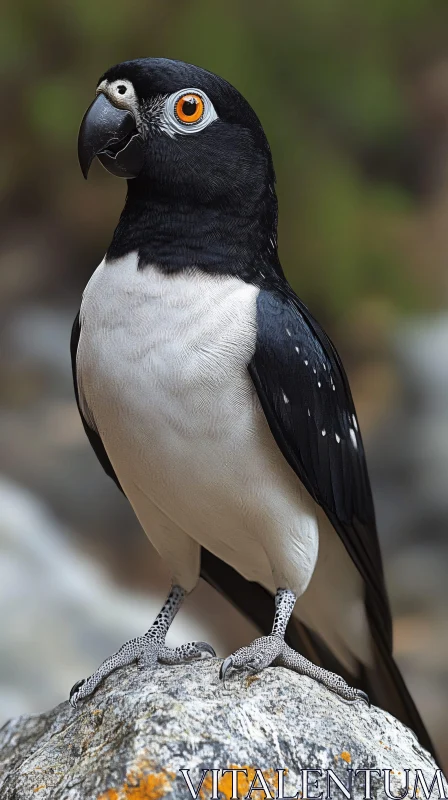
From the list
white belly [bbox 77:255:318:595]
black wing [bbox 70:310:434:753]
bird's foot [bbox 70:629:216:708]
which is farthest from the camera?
black wing [bbox 70:310:434:753]

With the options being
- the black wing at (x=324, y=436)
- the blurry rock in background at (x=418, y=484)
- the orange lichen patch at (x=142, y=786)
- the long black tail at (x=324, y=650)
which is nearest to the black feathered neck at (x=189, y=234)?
the black wing at (x=324, y=436)

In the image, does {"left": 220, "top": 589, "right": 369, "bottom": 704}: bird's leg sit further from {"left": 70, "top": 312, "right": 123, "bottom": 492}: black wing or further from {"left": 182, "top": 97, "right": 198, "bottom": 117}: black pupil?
{"left": 182, "top": 97, "right": 198, "bottom": 117}: black pupil

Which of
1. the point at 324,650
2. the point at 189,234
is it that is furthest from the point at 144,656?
the point at 189,234

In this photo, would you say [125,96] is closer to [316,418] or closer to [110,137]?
[110,137]

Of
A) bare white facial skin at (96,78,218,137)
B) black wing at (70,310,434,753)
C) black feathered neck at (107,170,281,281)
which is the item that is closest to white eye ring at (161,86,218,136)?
bare white facial skin at (96,78,218,137)

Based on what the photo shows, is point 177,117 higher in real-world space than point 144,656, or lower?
higher

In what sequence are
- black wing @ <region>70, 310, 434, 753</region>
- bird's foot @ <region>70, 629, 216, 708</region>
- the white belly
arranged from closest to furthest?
the white belly < bird's foot @ <region>70, 629, 216, 708</region> < black wing @ <region>70, 310, 434, 753</region>
